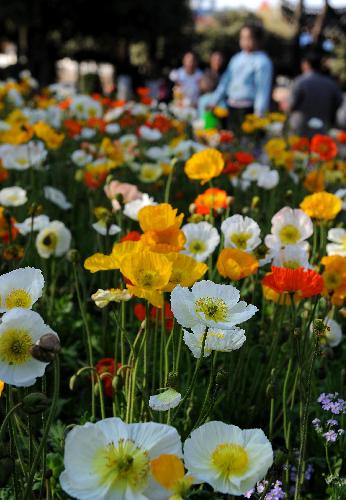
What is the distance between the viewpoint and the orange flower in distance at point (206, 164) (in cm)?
174

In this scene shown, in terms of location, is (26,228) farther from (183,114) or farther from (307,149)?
(183,114)

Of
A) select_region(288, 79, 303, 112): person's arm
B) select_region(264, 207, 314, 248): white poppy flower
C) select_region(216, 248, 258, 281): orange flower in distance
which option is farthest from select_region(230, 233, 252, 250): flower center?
select_region(288, 79, 303, 112): person's arm

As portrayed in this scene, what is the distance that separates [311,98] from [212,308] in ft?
13.5

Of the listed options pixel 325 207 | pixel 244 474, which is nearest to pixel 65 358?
pixel 325 207

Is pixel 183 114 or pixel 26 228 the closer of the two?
pixel 26 228

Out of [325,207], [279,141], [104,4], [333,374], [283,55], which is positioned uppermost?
[325,207]

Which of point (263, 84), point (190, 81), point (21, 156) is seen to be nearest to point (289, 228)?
point (21, 156)

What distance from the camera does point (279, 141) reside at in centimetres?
280

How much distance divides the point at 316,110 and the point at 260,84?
54 cm

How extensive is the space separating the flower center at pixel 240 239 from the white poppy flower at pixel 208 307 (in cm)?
44

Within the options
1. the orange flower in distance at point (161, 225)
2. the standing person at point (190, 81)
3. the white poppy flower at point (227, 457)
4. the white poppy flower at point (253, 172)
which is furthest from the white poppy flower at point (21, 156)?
the standing person at point (190, 81)

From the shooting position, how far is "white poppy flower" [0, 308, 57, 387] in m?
0.81

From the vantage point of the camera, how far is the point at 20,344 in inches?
32.9

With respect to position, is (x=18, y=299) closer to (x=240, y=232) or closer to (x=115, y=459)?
(x=115, y=459)
